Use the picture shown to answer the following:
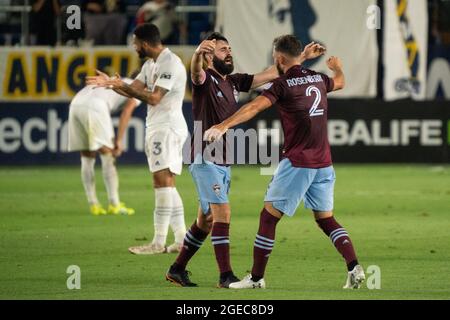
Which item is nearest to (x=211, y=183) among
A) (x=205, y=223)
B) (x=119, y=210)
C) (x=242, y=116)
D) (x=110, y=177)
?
(x=205, y=223)

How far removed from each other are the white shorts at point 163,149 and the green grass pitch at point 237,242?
0.93 meters

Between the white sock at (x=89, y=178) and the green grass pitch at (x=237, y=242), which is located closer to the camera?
the green grass pitch at (x=237, y=242)

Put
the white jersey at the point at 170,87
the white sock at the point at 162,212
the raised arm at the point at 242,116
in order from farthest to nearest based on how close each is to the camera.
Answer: the white sock at the point at 162,212, the white jersey at the point at 170,87, the raised arm at the point at 242,116

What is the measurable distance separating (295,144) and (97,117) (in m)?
7.20

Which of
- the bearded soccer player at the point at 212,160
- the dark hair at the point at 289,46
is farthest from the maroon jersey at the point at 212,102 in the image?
the dark hair at the point at 289,46

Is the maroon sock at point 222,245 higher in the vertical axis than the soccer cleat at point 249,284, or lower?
higher

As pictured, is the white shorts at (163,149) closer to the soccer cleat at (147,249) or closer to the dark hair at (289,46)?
the soccer cleat at (147,249)

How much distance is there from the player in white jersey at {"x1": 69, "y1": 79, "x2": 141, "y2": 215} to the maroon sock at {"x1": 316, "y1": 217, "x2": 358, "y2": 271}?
21.3 ft

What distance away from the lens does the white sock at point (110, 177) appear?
1647cm

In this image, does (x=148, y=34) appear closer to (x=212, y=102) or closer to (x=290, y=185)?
(x=212, y=102)

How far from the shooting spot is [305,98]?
10.1 metres

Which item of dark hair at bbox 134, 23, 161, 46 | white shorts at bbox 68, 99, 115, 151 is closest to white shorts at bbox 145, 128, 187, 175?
dark hair at bbox 134, 23, 161, 46

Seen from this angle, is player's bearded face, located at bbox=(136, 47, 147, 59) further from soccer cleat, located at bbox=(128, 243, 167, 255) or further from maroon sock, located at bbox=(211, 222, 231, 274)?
maroon sock, located at bbox=(211, 222, 231, 274)
